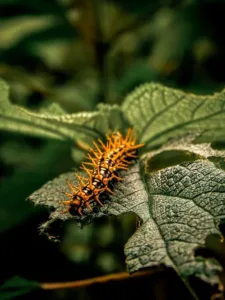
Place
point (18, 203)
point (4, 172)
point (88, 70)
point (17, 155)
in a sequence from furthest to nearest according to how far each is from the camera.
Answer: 1. point (88, 70)
2. point (17, 155)
3. point (4, 172)
4. point (18, 203)

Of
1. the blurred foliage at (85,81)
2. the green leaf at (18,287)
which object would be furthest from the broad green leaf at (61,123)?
the green leaf at (18,287)

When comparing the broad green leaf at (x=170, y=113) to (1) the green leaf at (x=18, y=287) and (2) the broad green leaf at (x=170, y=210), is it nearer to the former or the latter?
(2) the broad green leaf at (x=170, y=210)

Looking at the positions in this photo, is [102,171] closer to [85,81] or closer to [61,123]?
[61,123]

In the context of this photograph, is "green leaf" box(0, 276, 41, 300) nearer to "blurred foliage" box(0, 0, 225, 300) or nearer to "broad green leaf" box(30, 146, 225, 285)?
"blurred foliage" box(0, 0, 225, 300)

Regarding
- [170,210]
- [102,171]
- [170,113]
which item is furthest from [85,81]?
[170,210]

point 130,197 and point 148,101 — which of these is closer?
point 130,197

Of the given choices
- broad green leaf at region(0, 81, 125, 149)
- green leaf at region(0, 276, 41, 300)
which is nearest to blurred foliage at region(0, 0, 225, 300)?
broad green leaf at region(0, 81, 125, 149)

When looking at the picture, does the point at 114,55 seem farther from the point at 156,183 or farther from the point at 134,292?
the point at 156,183

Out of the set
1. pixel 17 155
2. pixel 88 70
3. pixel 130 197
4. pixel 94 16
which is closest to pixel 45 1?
pixel 94 16
